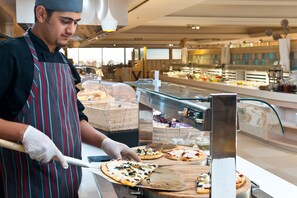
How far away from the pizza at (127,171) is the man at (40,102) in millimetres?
201

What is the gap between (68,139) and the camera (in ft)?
5.79

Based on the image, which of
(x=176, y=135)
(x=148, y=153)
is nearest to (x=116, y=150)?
(x=148, y=153)

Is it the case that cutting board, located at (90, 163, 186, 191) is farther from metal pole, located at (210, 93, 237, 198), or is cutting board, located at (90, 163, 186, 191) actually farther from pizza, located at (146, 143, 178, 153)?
pizza, located at (146, 143, 178, 153)

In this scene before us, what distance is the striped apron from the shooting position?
1.67 metres

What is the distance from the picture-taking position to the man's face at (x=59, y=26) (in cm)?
169

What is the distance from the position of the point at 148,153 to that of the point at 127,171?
53cm

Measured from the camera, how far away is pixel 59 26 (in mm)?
1690

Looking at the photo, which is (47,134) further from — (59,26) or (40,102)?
(59,26)

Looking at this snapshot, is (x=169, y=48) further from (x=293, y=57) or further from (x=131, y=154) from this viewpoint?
(x=131, y=154)

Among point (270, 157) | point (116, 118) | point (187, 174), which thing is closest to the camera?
point (187, 174)

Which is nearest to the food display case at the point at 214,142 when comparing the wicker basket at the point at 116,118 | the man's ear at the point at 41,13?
the man's ear at the point at 41,13

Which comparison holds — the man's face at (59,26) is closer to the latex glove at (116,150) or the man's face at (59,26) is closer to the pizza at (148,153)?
the latex glove at (116,150)

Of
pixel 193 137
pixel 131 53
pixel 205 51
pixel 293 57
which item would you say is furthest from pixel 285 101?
pixel 131 53

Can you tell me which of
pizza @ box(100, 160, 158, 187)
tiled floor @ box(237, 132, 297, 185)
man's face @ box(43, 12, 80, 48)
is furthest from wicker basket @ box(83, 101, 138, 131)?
tiled floor @ box(237, 132, 297, 185)
